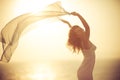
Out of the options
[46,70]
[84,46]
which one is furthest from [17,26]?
[84,46]

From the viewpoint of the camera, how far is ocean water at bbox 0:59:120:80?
9.02 feet

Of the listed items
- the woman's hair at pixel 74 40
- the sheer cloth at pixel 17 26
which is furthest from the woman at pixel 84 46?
the sheer cloth at pixel 17 26

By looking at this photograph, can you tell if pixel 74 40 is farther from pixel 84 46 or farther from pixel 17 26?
pixel 17 26

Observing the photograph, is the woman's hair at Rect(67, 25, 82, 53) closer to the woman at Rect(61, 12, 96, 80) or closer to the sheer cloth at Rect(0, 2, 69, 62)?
the woman at Rect(61, 12, 96, 80)

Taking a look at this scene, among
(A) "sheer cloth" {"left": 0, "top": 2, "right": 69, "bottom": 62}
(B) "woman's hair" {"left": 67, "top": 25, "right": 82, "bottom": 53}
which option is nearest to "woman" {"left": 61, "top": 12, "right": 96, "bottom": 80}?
(B) "woman's hair" {"left": 67, "top": 25, "right": 82, "bottom": 53}

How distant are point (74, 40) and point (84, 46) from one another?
0.09m

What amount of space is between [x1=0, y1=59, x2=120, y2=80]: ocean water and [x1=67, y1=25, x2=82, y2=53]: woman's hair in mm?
107

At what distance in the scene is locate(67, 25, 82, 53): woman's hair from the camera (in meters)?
2.78

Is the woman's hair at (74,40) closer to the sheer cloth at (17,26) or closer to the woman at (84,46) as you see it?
the woman at (84,46)

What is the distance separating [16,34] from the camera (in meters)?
2.74

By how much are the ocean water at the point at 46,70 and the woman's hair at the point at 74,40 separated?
11 cm

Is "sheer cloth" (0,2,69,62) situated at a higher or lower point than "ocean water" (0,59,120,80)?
higher

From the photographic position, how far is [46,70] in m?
2.77

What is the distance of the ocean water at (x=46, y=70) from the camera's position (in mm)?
2750
